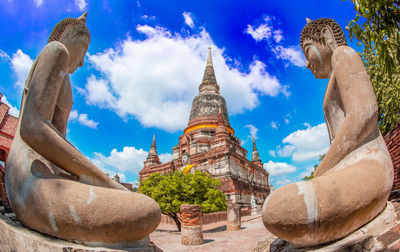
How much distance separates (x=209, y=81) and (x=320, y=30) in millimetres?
32661

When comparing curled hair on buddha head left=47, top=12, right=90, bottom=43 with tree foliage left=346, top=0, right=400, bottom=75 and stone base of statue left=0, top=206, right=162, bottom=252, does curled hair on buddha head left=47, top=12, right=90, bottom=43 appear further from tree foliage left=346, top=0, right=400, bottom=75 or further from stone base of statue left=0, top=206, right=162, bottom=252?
tree foliage left=346, top=0, right=400, bottom=75

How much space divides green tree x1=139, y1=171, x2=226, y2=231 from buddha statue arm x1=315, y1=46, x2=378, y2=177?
10767 mm

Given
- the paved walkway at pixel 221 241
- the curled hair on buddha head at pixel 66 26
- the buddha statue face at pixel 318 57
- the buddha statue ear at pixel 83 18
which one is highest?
the buddha statue ear at pixel 83 18

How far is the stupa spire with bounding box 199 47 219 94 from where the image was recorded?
3475cm

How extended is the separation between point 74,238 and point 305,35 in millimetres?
3886

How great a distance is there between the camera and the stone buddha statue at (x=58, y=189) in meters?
2.30

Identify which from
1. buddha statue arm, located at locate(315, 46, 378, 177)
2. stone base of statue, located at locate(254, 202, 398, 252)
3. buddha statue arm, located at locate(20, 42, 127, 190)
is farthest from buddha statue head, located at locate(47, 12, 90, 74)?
stone base of statue, located at locate(254, 202, 398, 252)

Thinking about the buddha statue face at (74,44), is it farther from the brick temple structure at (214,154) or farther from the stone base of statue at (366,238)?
the brick temple structure at (214,154)

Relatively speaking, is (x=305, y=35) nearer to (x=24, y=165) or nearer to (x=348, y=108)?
(x=348, y=108)

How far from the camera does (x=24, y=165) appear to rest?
103 inches

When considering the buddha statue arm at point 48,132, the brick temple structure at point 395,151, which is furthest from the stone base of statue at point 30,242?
the brick temple structure at point 395,151

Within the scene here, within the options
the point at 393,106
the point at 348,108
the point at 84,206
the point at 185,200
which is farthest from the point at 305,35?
the point at 185,200

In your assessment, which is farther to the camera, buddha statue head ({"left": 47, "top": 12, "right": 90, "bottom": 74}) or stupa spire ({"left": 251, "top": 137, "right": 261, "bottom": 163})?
stupa spire ({"left": 251, "top": 137, "right": 261, "bottom": 163})

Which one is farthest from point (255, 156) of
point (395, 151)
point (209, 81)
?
point (395, 151)
